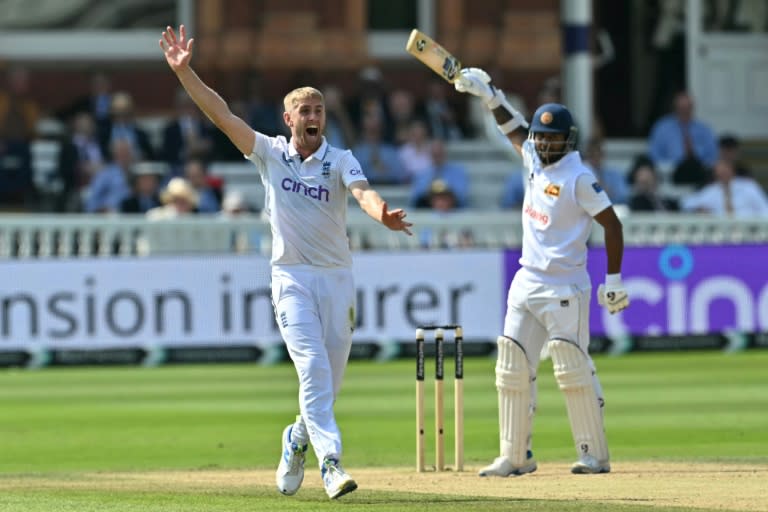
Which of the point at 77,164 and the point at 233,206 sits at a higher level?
the point at 77,164

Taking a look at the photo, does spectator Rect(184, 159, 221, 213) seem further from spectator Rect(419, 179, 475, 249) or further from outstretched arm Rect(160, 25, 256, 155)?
outstretched arm Rect(160, 25, 256, 155)

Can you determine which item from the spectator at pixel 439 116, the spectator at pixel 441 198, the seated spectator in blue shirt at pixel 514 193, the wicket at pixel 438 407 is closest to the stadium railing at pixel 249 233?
the spectator at pixel 441 198

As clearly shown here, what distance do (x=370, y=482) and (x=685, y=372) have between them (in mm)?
7715

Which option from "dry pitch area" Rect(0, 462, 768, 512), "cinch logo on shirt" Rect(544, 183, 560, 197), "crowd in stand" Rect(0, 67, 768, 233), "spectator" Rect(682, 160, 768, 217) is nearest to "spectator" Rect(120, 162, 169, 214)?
"crowd in stand" Rect(0, 67, 768, 233)

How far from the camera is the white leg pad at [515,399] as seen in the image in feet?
35.1

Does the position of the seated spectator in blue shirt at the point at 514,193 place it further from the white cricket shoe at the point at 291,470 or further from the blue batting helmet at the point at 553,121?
the white cricket shoe at the point at 291,470

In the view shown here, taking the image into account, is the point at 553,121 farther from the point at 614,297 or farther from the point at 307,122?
the point at 307,122

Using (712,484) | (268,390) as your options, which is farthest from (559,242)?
(268,390)

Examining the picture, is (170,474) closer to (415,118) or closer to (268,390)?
(268,390)

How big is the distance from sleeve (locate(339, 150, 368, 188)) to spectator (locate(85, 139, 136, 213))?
11.6 metres

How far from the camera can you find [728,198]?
853 inches

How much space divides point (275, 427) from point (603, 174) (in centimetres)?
870

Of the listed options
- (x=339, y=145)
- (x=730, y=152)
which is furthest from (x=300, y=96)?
(x=730, y=152)

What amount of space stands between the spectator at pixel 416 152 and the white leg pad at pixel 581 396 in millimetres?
11919
